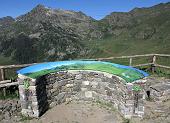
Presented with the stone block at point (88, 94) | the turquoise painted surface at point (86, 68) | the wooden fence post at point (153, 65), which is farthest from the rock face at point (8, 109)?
the wooden fence post at point (153, 65)

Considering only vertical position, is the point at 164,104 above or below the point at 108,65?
below

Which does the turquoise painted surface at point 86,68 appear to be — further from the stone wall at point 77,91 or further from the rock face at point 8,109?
the rock face at point 8,109

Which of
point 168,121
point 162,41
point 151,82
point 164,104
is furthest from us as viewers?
point 162,41

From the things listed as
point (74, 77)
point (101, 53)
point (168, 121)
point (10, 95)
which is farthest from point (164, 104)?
point (101, 53)

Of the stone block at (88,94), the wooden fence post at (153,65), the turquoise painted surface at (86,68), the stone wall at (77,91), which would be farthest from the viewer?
the wooden fence post at (153,65)

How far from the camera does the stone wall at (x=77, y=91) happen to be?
10141 mm

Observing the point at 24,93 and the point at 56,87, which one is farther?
the point at 56,87

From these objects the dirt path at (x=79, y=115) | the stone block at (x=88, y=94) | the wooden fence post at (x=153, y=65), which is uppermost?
the wooden fence post at (x=153, y=65)

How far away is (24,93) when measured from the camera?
10.4m

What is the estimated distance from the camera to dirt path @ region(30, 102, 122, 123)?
1020 centimetres

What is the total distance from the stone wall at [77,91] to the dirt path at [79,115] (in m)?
0.32

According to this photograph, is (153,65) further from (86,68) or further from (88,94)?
(86,68)

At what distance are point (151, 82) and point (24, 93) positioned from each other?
7.74m

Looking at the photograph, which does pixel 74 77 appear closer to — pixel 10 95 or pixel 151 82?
pixel 10 95
